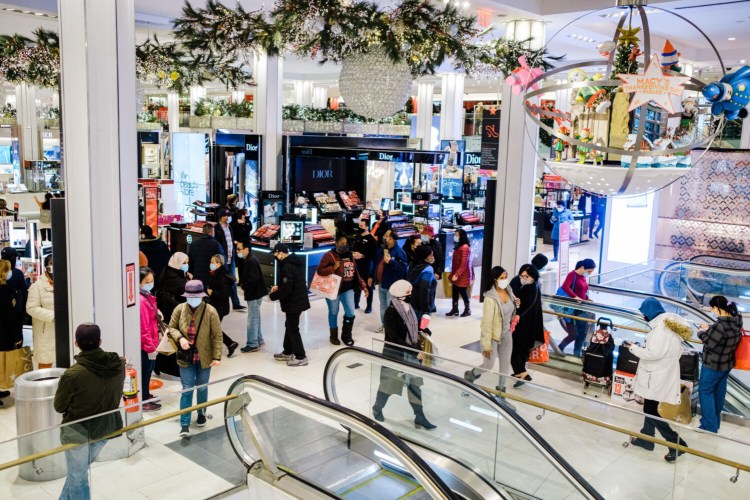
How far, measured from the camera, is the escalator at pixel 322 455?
14.6 feet

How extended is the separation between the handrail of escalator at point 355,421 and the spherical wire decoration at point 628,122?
1874mm

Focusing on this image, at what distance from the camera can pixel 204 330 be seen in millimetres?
6223

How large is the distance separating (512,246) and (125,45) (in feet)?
23.0

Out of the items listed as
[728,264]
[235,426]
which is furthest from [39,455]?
[728,264]

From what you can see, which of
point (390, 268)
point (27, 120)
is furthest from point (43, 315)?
point (27, 120)

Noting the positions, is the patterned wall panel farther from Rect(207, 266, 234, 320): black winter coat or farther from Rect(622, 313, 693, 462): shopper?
Rect(207, 266, 234, 320): black winter coat

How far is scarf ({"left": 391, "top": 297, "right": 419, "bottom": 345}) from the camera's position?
6750mm

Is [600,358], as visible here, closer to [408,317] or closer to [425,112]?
[408,317]

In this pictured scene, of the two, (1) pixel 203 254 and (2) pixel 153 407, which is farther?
(1) pixel 203 254

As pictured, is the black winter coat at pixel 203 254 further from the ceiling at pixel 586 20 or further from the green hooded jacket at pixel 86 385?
the green hooded jacket at pixel 86 385

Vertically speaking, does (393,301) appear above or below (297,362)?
above

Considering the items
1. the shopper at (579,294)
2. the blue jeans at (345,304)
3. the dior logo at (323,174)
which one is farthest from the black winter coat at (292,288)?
the dior logo at (323,174)

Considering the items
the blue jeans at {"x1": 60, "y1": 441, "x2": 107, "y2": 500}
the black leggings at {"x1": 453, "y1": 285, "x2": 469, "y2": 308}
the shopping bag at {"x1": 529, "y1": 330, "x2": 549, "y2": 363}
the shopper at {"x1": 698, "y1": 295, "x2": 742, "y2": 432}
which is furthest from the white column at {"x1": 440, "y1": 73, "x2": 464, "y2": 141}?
the blue jeans at {"x1": 60, "y1": 441, "x2": 107, "y2": 500}

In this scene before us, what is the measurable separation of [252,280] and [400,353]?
10.0ft
